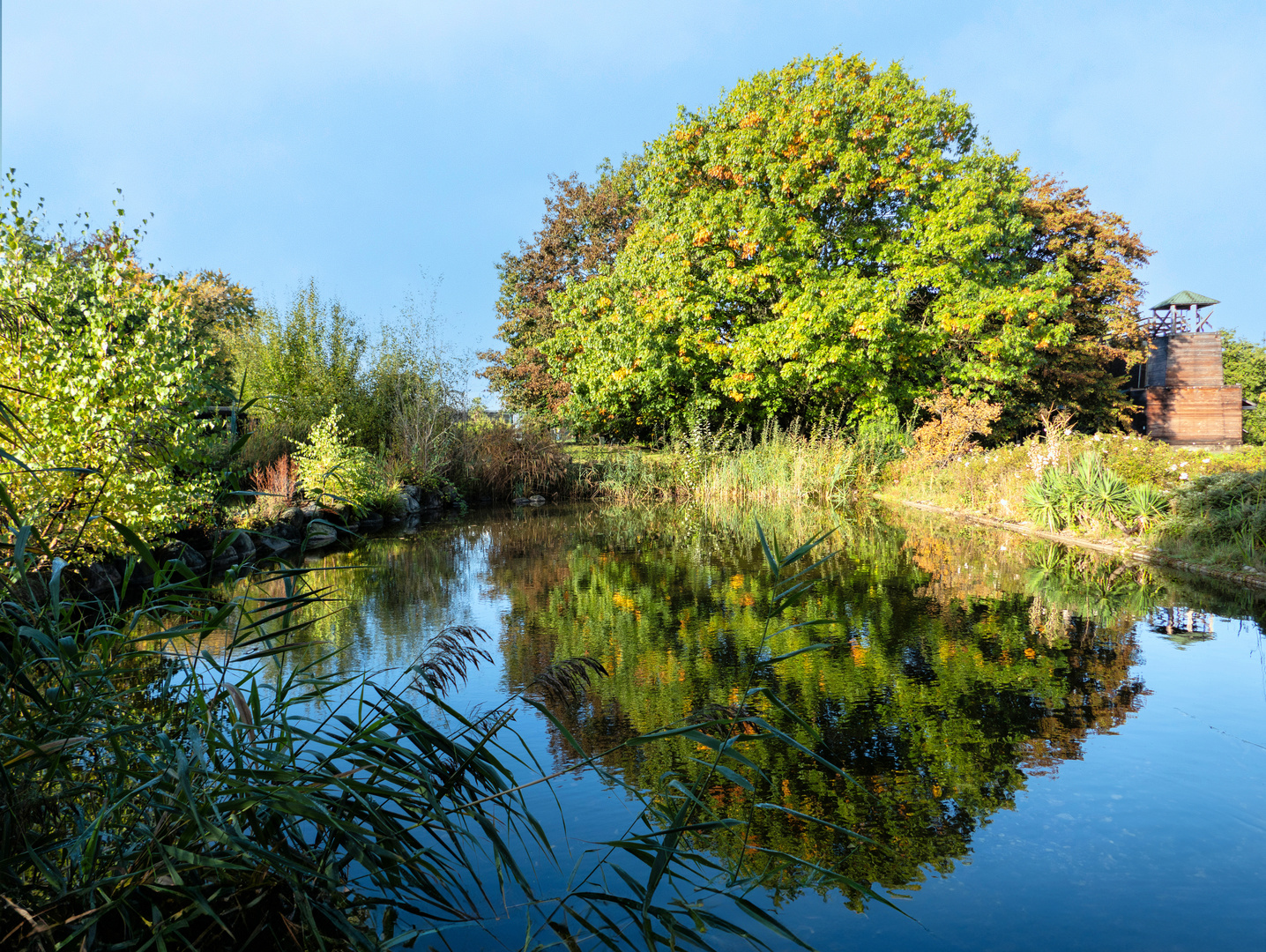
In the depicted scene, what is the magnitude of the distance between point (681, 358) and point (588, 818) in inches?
649

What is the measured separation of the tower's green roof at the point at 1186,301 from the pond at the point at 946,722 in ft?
92.0

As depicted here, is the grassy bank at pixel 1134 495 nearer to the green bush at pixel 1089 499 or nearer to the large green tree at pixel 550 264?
the green bush at pixel 1089 499

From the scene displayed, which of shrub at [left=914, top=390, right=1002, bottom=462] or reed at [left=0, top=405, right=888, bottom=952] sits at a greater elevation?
shrub at [left=914, top=390, right=1002, bottom=462]

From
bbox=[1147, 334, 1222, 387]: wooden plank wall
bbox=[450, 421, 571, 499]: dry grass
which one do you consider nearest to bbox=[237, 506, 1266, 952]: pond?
bbox=[450, 421, 571, 499]: dry grass

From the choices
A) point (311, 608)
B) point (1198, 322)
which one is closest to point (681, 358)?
point (311, 608)

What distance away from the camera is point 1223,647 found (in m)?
5.00

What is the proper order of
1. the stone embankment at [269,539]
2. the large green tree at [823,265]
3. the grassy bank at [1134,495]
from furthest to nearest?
1. the large green tree at [823,265]
2. the grassy bank at [1134,495]
3. the stone embankment at [269,539]

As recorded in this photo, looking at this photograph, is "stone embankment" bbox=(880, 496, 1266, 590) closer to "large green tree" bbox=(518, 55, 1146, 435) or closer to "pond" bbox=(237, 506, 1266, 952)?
"pond" bbox=(237, 506, 1266, 952)

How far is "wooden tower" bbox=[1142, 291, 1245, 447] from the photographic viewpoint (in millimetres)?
27328

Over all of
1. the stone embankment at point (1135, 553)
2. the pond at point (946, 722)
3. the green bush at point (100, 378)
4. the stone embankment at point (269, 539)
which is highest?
the green bush at point (100, 378)

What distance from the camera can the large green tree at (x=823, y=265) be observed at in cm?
1741

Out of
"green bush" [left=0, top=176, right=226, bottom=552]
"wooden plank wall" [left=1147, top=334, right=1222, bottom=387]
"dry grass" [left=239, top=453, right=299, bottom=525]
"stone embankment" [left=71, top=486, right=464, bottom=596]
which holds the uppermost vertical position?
"wooden plank wall" [left=1147, top=334, right=1222, bottom=387]

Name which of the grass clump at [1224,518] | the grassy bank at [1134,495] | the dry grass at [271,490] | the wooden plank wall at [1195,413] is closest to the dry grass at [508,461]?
the dry grass at [271,490]

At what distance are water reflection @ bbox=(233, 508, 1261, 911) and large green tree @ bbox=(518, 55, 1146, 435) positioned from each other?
892 cm
